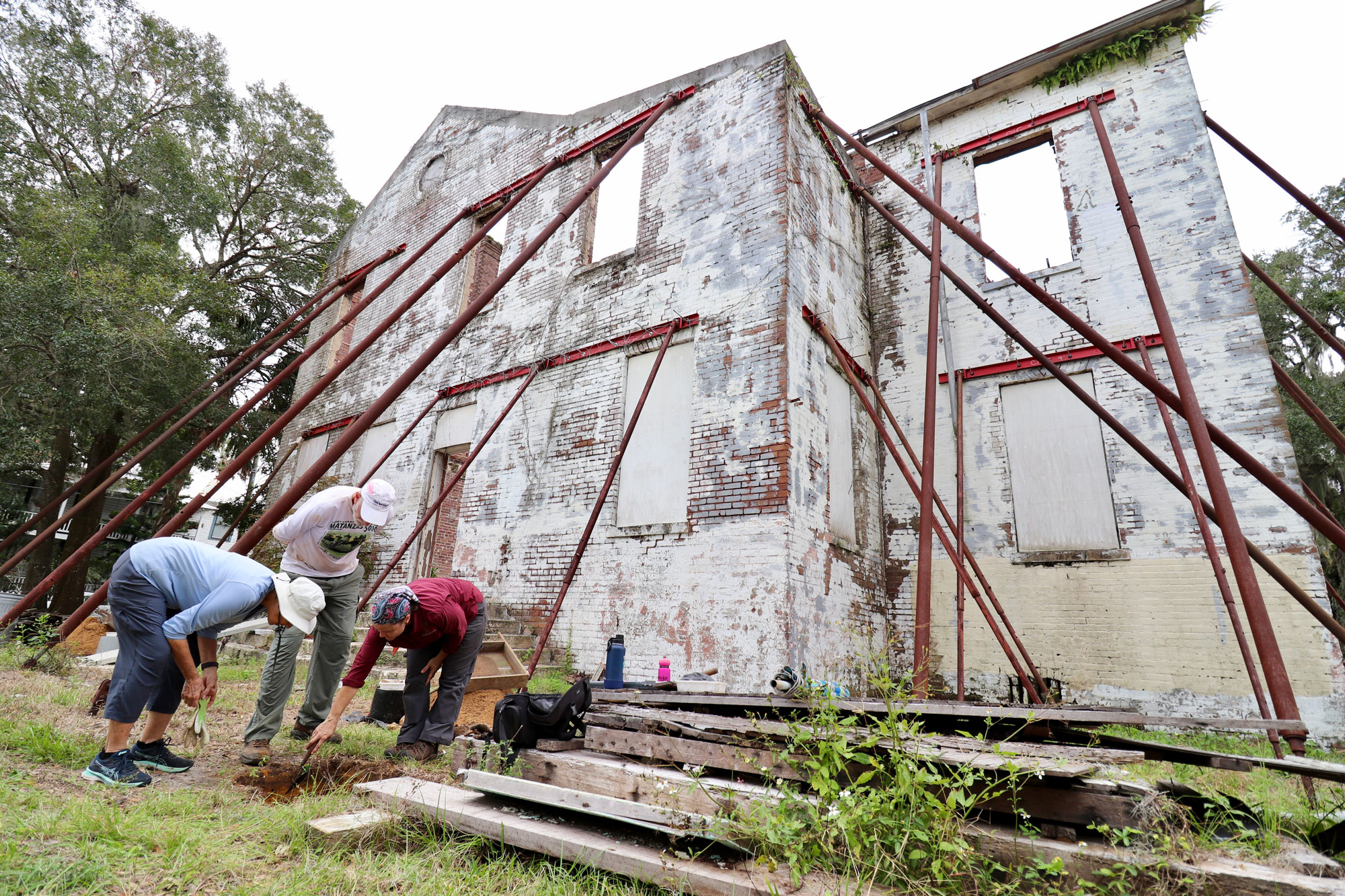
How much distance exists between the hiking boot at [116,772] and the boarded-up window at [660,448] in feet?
15.6

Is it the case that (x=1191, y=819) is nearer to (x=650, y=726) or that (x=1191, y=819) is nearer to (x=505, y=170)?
(x=650, y=726)

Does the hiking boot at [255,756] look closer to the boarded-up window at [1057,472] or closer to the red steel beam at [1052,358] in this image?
the boarded-up window at [1057,472]

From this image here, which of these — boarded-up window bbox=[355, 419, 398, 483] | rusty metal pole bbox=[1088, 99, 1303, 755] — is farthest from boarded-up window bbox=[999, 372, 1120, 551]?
boarded-up window bbox=[355, 419, 398, 483]

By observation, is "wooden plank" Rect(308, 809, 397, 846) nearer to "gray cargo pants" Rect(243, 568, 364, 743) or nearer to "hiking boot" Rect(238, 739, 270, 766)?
"hiking boot" Rect(238, 739, 270, 766)

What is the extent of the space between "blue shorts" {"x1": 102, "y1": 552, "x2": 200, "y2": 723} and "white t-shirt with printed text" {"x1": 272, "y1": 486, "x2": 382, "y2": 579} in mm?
1008

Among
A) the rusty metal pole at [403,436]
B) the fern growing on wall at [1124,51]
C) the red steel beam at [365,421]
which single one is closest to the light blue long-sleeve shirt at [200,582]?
the red steel beam at [365,421]

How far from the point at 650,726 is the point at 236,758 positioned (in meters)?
2.47

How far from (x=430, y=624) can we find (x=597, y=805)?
1797 millimetres

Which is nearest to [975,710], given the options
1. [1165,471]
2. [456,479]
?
[1165,471]

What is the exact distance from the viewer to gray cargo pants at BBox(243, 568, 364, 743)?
4137 mm

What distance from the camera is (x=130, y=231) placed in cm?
1164

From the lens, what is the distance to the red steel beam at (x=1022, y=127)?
8.33m

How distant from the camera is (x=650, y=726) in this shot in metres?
3.41

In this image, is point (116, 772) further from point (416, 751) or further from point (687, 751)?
point (687, 751)
